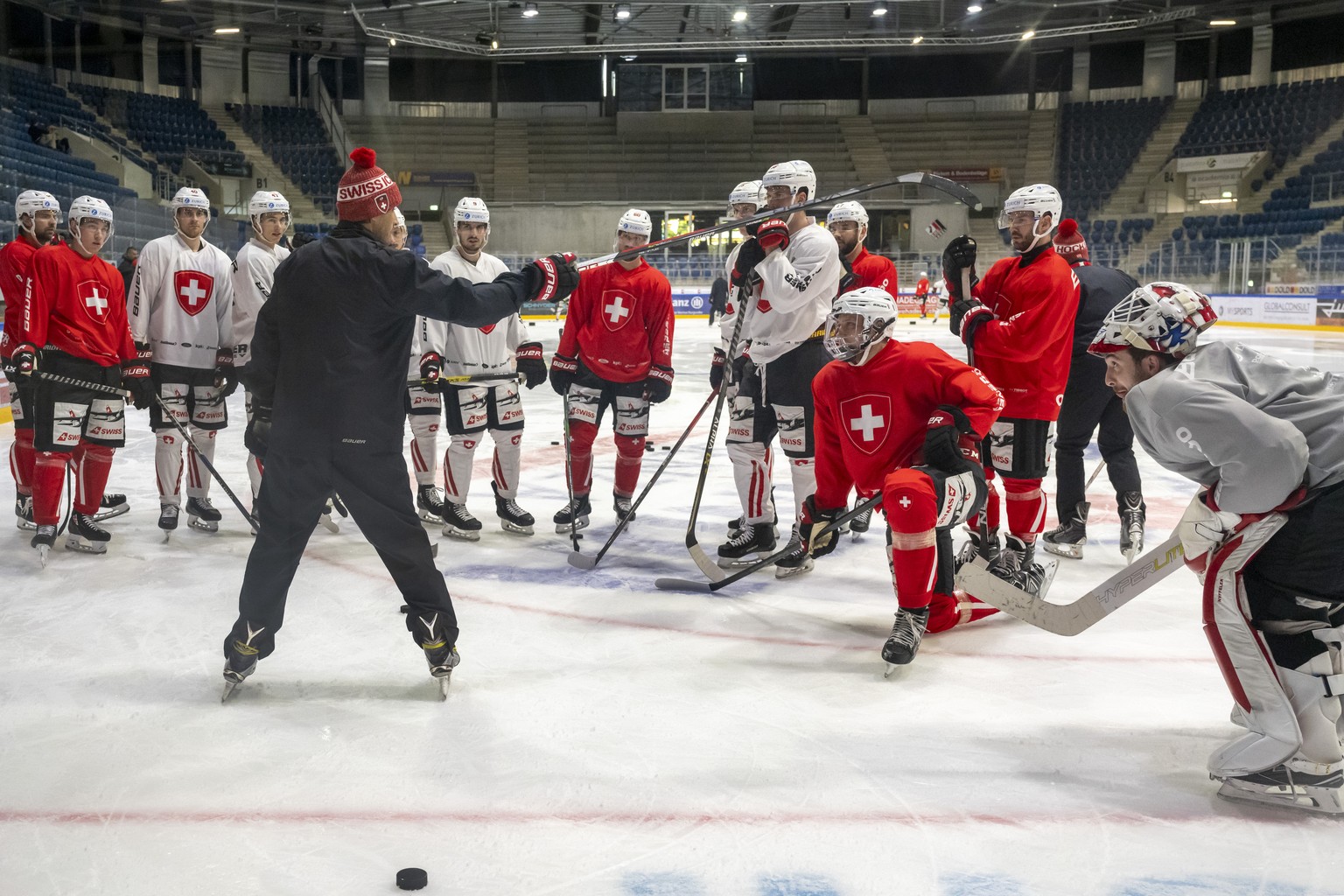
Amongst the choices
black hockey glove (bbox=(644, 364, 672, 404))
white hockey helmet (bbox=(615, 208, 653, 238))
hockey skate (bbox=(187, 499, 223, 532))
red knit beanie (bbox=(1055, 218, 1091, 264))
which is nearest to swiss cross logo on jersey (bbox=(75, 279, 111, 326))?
hockey skate (bbox=(187, 499, 223, 532))

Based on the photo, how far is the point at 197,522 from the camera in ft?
17.0

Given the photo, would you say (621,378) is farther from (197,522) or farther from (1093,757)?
(1093,757)

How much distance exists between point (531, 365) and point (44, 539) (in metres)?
2.11

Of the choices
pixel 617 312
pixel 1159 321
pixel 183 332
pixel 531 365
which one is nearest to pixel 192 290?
pixel 183 332

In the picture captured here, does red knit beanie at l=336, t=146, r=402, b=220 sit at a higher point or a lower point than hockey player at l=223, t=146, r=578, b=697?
higher

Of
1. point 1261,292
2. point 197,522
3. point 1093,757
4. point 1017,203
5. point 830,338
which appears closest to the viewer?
point 1093,757

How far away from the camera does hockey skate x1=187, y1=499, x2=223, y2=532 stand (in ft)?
16.9

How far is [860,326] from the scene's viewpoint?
3520 mm

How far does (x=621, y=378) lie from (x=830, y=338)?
1837 millimetres

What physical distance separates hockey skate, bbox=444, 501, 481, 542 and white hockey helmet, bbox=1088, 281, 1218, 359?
3199 millimetres

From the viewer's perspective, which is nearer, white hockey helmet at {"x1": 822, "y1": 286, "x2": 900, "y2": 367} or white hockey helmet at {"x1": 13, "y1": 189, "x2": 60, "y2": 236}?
white hockey helmet at {"x1": 822, "y1": 286, "x2": 900, "y2": 367}

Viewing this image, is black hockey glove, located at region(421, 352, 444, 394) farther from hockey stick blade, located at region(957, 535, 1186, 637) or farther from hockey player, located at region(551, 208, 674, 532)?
hockey stick blade, located at region(957, 535, 1186, 637)

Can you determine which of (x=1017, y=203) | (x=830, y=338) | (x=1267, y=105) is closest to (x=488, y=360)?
(x=830, y=338)

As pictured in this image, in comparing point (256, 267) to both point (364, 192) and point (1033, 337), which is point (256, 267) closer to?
point (364, 192)
